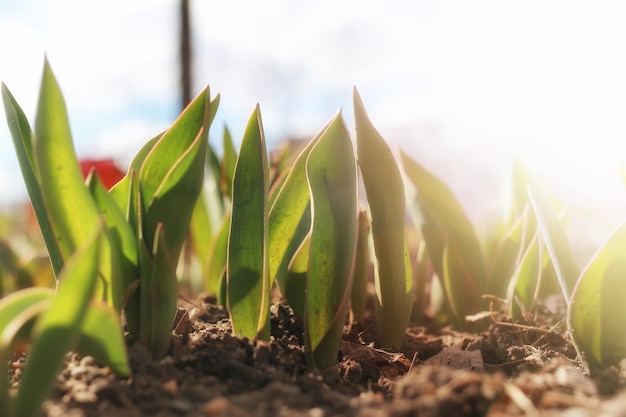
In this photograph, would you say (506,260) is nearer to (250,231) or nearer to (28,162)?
(250,231)

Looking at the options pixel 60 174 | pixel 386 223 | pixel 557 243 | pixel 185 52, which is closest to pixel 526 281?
pixel 557 243

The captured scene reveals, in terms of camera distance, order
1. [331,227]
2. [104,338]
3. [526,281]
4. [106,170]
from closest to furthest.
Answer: [104,338] → [331,227] → [526,281] → [106,170]

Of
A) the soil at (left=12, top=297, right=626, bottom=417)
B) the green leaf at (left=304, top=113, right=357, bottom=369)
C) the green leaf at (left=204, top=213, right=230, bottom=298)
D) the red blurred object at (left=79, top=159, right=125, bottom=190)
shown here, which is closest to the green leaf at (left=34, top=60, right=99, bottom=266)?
the soil at (left=12, top=297, right=626, bottom=417)

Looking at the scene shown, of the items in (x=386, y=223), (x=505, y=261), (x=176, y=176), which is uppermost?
(x=176, y=176)

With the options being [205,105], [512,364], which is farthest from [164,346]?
[512,364]

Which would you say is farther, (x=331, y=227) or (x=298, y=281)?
(x=298, y=281)

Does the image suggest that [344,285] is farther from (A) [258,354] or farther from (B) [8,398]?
(B) [8,398]

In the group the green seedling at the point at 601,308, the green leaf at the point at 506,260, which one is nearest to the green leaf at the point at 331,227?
the green seedling at the point at 601,308

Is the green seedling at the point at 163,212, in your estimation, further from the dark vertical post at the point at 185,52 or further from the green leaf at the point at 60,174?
the dark vertical post at the point at 185,52
